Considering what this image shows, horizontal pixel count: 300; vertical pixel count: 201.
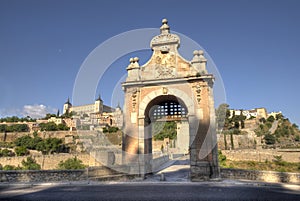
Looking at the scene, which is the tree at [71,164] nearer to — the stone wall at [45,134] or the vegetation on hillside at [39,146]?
the vegetation on hillside at [39,146]

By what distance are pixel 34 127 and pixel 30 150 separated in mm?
28851

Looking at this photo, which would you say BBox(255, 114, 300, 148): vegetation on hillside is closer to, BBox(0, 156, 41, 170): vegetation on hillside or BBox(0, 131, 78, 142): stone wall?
BBox(0, 156, 41, 170): vegetation on hillside

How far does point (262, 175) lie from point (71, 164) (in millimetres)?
33917

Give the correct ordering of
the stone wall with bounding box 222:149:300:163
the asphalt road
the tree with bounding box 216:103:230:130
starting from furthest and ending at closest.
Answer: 1. the stone wall with bounding box 222:149:300:163
2. the tree with bounding box 216:103:230:130
3. the asphalt road

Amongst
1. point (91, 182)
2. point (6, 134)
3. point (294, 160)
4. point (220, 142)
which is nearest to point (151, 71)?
point (91, 182)

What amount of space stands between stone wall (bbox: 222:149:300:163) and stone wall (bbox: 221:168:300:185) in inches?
1016

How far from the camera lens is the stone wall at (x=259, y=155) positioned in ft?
117

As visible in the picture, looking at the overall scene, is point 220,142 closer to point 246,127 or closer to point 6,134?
point 246,127

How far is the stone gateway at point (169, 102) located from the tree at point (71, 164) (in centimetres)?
2832

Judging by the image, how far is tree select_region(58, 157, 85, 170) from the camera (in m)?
36.7

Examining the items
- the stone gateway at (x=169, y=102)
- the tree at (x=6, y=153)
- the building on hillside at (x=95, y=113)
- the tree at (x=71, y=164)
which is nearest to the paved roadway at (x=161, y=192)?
the stone gateway at (x=169, y=102)

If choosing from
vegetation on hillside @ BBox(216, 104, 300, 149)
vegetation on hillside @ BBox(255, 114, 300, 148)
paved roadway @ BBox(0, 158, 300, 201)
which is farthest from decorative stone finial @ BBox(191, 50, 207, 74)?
vegetation on hillside @ BBox(255, 114, 300, 148)

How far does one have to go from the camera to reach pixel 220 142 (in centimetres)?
4766

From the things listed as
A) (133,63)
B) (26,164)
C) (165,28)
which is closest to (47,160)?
(26,164)
